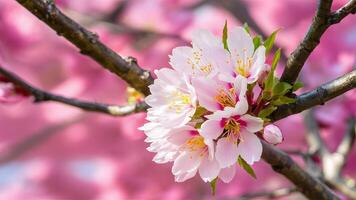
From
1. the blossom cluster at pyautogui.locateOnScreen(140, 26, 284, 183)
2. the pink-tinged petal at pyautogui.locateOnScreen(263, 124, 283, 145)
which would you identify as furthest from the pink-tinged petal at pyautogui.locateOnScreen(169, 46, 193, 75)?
the pink-tinged petal at pyautogui.locateOnScreen(263, 124, 283, 145)

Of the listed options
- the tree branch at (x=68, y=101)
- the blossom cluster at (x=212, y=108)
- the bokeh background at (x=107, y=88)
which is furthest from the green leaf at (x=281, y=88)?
the bokeh background at (x=107, y=88)

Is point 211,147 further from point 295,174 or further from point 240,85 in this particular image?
point 295,174

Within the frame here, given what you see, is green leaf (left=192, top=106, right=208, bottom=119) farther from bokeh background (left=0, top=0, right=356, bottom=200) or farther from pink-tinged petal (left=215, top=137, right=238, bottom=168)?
bokeh background (left=0, top=0, right=356, bottom=200)

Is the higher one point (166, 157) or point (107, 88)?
point (107, 88)

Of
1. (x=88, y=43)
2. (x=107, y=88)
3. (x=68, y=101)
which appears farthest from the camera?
(x=107, y=88)

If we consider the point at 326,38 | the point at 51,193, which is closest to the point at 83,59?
the point at 51,193

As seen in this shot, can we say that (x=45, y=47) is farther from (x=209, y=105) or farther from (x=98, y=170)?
(x=209, y=105)

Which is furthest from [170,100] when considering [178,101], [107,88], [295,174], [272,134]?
[107,88]
